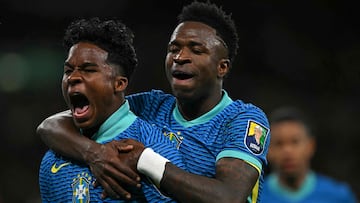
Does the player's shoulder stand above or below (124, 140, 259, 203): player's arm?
above

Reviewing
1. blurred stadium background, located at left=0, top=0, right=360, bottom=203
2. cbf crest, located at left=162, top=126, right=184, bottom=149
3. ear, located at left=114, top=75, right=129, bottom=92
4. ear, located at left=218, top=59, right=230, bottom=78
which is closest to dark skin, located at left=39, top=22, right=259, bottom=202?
ear, located at left=218, top=59, right=230, bottom=78

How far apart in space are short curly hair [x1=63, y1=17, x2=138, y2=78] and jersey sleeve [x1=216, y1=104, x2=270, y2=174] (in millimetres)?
502

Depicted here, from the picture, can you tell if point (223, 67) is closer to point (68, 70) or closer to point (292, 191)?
point (68, 70)

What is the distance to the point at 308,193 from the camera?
6.24m

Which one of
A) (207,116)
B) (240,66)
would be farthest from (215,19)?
(240,66)

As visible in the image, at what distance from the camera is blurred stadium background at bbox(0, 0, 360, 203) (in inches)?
340

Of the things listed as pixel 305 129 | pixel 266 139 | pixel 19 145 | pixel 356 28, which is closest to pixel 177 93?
pixel 266 139

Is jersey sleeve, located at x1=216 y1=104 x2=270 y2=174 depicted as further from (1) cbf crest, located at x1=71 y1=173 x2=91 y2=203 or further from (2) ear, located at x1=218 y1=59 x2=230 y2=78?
(1) cbf crest, located at x1=71 y1=173 x2=91 y2=203

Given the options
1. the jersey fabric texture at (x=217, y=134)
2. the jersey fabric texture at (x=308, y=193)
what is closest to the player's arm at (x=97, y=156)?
the jersey fabric texture at (x=217, y=134)

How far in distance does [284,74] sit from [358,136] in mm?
989

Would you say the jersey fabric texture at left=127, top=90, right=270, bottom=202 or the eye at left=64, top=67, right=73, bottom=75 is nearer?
the eye at left=64, top=67, right=73, bottom=75

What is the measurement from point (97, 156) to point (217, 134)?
570 millimetres

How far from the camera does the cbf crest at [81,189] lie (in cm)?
350

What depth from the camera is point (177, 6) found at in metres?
9.33
